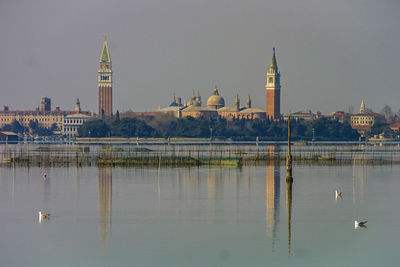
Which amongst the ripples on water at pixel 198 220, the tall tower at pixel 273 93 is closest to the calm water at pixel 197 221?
the ripples on water at pixel 198 220

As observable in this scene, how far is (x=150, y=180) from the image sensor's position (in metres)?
49.2

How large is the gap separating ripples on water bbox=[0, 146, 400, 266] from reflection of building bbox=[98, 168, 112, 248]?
0.04 m

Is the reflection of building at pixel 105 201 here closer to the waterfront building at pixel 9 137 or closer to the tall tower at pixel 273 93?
the waterfront building at pixel 9 137

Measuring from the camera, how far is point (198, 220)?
105ft

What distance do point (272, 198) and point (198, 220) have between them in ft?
26.8

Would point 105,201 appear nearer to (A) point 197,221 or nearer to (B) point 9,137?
(A) point 197,221

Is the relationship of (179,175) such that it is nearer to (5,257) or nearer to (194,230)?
(194,230)

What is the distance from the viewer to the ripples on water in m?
25.6

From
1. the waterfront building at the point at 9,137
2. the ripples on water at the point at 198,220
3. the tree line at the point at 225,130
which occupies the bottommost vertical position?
the ripples on water at the point at 198,220

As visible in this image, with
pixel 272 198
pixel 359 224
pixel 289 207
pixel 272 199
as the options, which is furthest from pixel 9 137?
pixel 359 224

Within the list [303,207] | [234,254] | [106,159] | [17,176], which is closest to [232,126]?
[106,159]

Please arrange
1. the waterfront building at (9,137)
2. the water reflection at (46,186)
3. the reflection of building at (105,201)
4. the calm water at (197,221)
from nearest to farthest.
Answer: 1. the calm water at (197,221)
2. the reflection of building at (105,201)
3. the water reflection at (46,186)
4. the waterfront building at (9,137)

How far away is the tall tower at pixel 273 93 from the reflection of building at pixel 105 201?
449 ft

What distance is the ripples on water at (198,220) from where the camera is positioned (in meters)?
25.6
